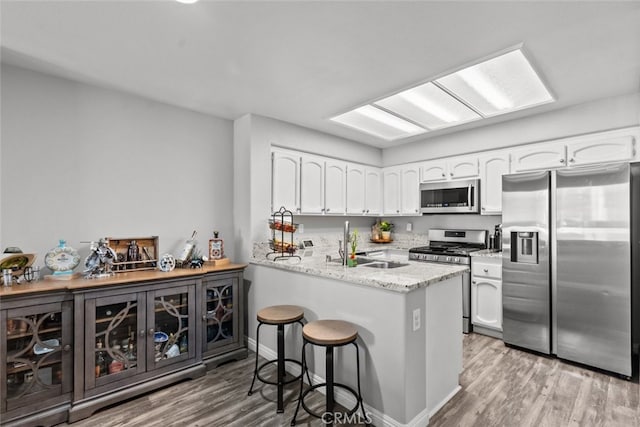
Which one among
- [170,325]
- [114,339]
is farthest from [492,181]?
[114,339]

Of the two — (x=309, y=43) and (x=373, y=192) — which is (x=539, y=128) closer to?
(x=373, y=192)

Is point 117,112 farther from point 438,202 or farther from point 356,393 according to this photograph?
point 438,202

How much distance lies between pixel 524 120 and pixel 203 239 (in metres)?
3.88

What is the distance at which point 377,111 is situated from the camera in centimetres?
337

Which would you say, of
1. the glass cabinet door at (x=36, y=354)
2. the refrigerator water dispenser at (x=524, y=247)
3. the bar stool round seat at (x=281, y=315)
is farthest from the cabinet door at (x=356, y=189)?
the glass cabinet door at (x=36, y=354)

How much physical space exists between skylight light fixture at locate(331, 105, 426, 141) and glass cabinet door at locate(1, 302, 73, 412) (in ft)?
10.1

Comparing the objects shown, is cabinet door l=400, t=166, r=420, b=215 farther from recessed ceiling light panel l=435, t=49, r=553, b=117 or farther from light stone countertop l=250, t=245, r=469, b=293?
light stone countertop l=250, t=245, r=469, b=293

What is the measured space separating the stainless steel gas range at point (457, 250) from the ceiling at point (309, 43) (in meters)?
1.95

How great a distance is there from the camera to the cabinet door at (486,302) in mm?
3445

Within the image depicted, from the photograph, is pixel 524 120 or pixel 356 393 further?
pixel 524 120

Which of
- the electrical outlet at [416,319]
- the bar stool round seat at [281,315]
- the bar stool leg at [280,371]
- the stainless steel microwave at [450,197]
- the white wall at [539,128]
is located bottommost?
the bar stool leg at [280,371]

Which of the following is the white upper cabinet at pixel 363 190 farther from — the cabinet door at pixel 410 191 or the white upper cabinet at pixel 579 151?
the white upper cabinet at pixel 579 151

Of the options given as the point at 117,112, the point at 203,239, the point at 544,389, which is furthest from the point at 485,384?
the point at 117,112

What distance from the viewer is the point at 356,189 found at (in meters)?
4.59
